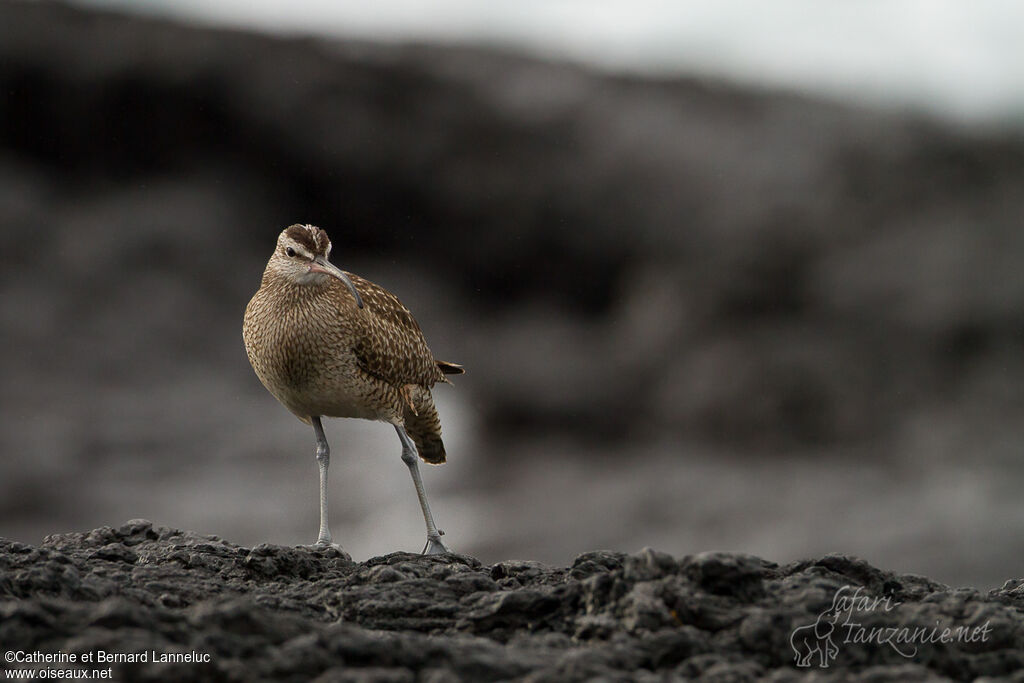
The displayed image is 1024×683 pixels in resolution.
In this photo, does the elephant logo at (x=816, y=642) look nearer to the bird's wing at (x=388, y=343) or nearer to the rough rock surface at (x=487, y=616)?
the rough rock surface at (x=487, y=616)

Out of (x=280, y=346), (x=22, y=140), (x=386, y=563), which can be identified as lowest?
(x=386, y=563)

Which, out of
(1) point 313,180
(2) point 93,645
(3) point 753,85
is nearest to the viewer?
(2) point 93,645

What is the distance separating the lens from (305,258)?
8086 mm

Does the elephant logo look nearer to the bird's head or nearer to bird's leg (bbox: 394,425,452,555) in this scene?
bird's leg (bbox: 394,425,452,555)

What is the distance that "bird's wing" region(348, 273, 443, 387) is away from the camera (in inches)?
327

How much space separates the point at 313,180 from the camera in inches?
1059

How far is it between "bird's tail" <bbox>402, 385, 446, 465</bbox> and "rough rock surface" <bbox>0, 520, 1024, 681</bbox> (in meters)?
2.76

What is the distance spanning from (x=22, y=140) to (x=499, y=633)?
24.7 metres

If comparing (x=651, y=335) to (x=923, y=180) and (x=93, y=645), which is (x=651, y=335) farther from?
(x=93, y=645)

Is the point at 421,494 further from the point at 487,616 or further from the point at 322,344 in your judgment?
the point at 487,616

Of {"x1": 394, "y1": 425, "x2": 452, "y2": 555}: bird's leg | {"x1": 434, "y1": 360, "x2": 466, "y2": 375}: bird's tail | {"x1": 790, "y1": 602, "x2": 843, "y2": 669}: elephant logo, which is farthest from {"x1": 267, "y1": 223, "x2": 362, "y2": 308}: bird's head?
{"x1": 790, "y1": 602, "x2": 843, "y2": 669}: elephant logo

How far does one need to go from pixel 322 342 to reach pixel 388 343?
62 cm

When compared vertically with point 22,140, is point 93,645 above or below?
below

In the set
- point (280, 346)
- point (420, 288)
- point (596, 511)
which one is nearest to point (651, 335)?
point (596, 511)
